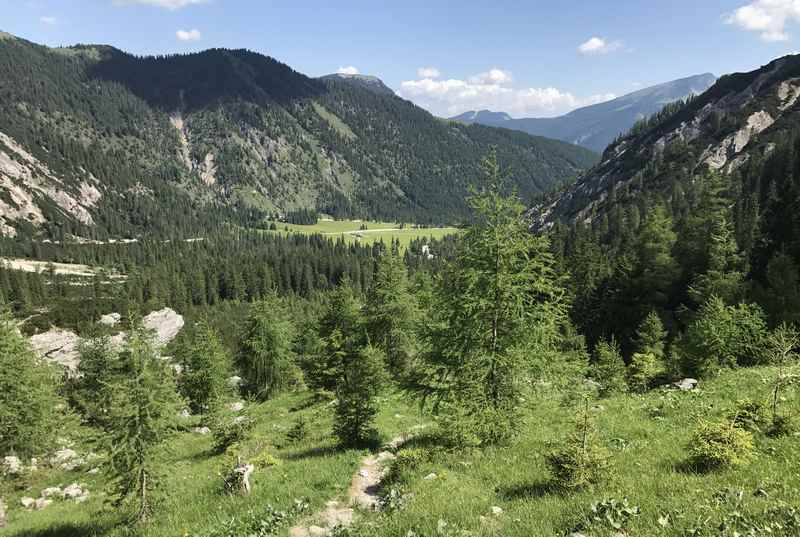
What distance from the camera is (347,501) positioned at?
1404 cm

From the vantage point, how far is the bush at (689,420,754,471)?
30.8ft

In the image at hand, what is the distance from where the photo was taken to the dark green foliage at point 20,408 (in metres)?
29.9

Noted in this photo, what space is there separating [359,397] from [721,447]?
44.1 feet

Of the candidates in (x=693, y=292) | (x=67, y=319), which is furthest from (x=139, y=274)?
(x=693, y=292)

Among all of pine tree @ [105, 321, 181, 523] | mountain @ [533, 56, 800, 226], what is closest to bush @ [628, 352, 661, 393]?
pine tree @ [105, 321, 181, 523]

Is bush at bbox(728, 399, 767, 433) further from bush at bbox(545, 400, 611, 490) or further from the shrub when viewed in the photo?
the shrub

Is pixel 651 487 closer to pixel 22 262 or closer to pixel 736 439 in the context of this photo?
pixel 736 439

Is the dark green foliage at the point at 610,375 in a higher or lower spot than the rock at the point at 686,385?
lower

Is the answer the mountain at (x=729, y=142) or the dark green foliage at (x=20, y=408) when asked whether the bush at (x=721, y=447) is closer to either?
the dark green foliage at (x=20, y=408)

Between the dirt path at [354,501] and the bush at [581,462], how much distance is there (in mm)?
5124

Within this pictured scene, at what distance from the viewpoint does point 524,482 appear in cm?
1179

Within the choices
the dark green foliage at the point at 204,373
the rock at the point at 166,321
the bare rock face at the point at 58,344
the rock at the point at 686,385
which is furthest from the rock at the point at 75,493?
the rock at the point at 166,321

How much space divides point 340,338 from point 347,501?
28.1m

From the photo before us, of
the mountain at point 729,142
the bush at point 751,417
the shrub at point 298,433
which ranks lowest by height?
the shrub at point 298,433
